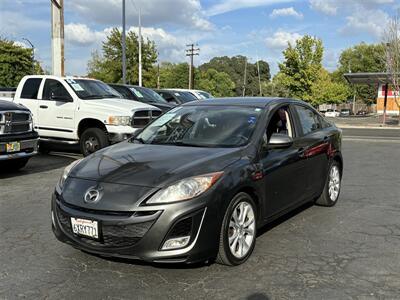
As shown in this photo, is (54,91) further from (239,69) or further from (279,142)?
(239,69)

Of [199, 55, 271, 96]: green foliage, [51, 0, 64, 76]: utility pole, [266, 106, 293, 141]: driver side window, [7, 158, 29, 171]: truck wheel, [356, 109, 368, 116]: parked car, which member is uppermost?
[199, 55, 271, 96]: green foliage

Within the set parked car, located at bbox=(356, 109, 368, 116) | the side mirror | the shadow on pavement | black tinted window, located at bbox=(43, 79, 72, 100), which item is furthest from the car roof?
parked car, located at bbox=(356, 109, 368, 116)

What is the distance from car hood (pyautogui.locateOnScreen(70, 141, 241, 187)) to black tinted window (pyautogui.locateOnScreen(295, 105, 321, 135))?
170 centimetres

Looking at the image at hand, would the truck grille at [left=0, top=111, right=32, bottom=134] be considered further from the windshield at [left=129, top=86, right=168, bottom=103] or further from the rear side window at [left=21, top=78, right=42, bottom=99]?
the windshield at [left=129, top=86, right=168, bottom=103]

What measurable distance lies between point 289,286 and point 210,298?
700 millimetres

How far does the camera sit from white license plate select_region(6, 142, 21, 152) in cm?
842

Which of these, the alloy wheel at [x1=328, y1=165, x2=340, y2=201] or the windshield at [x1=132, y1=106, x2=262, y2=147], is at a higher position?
the windshield at [x1=132, y1=106, x2=262, y2=147]

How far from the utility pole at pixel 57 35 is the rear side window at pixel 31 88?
17.4 ft

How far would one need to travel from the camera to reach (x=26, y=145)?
8.81 m

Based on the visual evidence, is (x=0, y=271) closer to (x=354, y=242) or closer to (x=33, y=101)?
(x=354, y=242)

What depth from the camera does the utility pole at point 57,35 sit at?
16.6 m

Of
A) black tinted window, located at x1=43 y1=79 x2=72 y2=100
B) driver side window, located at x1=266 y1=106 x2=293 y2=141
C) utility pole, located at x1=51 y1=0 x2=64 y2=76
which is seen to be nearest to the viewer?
driver side window, located at x1=266 y1=106 x2=293 y2=141

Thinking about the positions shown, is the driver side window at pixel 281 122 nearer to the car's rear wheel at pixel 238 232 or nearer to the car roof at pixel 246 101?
the car roof at pixel 246 101

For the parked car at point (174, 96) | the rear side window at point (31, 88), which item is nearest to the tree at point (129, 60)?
the parked car at point (174, 96)
